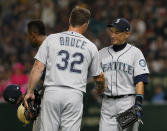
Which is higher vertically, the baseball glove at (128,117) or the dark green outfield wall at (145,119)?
the baseball glove at (128,117)

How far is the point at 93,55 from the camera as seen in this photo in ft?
19.7

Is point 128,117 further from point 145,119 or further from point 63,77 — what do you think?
point 145,119

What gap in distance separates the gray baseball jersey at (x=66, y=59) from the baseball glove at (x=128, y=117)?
92 centimetres

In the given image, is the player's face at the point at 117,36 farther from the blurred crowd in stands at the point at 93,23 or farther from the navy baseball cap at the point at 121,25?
the blurred crowd in stands at the point at 93,23

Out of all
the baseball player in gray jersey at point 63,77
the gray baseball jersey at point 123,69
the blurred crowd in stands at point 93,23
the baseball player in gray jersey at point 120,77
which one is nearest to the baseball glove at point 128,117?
the baseball player in gray jersey at point 120,77

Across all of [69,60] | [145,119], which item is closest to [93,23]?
[145,119]

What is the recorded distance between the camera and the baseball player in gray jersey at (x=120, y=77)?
671 centimetres

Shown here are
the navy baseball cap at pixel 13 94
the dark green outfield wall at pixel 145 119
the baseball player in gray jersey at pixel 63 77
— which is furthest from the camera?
the dark green outfield wall at pixel 145 119

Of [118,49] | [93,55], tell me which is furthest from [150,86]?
[93,55]

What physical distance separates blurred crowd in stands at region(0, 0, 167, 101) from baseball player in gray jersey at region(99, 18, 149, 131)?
5563mm

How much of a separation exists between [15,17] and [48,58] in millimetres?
9241

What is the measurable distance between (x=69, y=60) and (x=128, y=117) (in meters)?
1.28

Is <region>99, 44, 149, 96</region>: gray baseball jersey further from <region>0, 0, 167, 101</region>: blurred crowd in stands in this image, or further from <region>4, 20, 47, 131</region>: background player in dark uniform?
<region>0, 0, 167, 101</region>: blurred crowd in stands

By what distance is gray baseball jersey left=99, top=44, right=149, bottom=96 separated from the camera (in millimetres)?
6723
